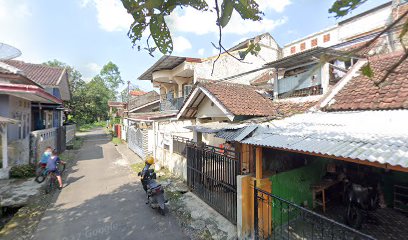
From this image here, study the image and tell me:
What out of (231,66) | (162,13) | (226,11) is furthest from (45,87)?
(226,11)

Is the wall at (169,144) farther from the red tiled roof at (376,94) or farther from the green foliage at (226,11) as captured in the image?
the green foliage at (226,11)

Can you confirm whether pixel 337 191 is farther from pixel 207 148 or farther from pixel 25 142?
pixel 25 142

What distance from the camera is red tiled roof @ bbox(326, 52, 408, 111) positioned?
5445 millimetres

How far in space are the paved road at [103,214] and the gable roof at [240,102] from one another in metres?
3.96

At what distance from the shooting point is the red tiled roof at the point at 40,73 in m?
16.2

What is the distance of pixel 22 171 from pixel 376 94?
13360mm

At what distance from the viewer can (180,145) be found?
364 inches

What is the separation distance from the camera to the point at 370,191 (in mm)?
5402

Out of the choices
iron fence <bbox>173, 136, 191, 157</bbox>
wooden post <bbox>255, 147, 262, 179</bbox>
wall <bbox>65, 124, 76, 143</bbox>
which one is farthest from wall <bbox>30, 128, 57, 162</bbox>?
wooden post <bbox>255, 147, 262, 179</bbox>

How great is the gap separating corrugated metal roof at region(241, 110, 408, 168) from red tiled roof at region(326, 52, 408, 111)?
0.43 m

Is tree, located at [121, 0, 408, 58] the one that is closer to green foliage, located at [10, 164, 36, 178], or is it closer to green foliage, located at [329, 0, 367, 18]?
green foliage, located at [329, 0, 367, 18]

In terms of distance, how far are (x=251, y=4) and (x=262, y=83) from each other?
1170 cm

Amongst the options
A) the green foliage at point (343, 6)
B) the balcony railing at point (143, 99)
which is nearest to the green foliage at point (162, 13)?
the green foliage at point (343, 6)

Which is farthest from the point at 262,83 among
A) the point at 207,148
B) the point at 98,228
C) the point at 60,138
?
the point at 60,138
